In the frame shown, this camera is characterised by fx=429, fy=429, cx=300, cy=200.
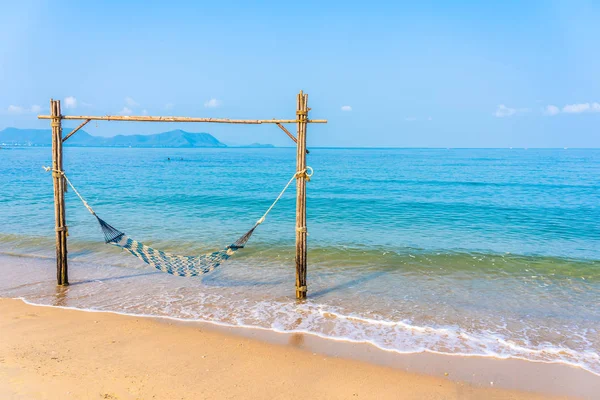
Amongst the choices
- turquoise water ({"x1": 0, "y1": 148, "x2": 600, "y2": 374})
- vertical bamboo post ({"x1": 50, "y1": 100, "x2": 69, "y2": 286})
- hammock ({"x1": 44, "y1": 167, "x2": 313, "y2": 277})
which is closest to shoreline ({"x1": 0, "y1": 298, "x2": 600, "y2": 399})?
turquoise water ({"x1": 0, "y1": 148, "x2": 600, "y2": 374})

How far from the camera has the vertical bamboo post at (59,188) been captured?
6.29m

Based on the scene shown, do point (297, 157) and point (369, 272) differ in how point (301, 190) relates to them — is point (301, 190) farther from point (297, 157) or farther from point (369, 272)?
point (369, 272)

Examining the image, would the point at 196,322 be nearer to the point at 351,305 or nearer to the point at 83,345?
the point at 83,345

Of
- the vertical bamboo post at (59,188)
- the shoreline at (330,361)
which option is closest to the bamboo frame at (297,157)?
the vertical bamboo post at (59,188)

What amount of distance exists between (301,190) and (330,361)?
2444mm

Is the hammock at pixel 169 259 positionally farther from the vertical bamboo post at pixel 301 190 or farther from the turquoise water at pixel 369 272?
the vertical bamboo post at pixel 301 190

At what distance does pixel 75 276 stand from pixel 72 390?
421cm

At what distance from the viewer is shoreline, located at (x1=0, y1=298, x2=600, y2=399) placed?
13.5 ft

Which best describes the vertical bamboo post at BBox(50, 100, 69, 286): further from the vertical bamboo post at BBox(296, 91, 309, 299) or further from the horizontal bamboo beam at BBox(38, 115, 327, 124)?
the vertical bamboo post at BBox(296, 91, 309, 299)

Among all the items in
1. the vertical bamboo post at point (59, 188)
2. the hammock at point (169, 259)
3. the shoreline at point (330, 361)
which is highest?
the vertical bamboo post at point (59, 188)

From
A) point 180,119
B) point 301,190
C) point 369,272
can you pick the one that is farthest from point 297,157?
point 369,272

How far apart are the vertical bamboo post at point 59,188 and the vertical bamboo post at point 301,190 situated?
3.53 metres

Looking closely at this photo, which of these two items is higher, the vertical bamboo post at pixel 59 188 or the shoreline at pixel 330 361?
the vertical bamboo post at pixel 59 188

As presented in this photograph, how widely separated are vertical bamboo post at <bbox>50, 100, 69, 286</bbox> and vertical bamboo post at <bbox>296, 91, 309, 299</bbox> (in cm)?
353
